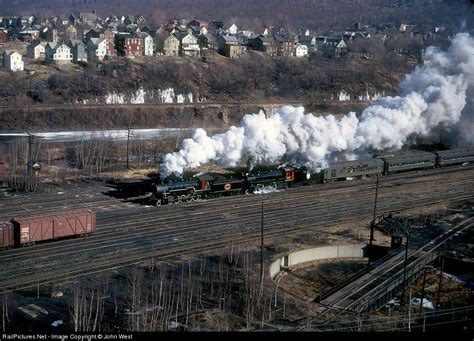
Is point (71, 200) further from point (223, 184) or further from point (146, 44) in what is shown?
point (146, 44)

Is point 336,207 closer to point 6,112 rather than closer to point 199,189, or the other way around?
point 199,189

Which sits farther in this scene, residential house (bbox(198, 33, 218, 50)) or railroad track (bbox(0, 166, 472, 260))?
residential house (bbox(198, 33, 218, 50))

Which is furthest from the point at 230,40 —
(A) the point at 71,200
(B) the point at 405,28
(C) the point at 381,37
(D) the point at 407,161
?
(B) the point at 405,28

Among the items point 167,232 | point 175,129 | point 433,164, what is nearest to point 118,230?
point 167,232

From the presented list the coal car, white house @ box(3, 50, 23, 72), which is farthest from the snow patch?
white house @ box(3, 50, 23, 72)

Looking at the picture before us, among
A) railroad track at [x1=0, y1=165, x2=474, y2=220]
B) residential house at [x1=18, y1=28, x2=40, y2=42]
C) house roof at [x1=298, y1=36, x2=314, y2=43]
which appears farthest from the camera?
house roof at [x1=298, y1=36, x2=314, y2=43]

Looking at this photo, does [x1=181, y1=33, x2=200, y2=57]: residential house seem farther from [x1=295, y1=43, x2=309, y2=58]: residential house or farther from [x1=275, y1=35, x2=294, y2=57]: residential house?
[x1=295, y1=43, x2=309, y2=58]: residential house
